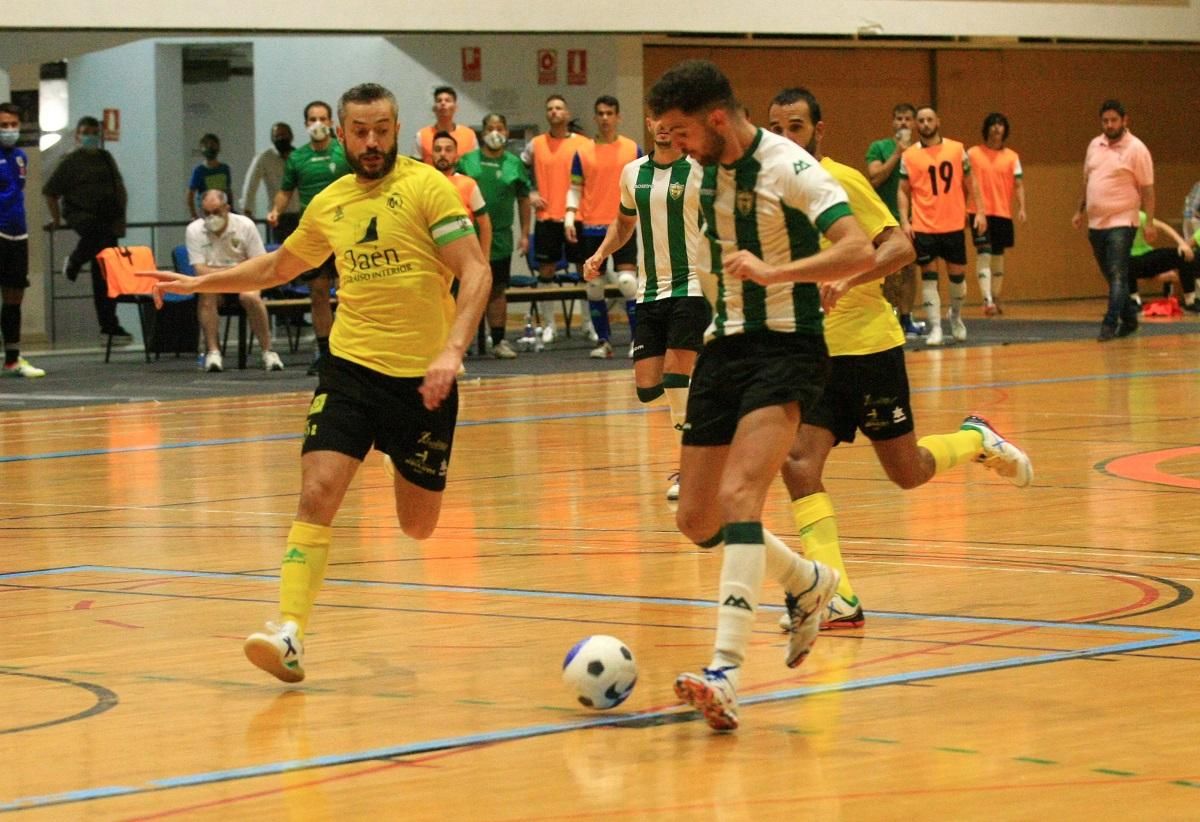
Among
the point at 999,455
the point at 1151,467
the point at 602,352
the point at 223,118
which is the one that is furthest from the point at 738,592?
the point at 223,118

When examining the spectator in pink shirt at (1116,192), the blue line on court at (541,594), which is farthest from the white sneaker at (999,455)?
the spectator in pink shirt at (1116,192)

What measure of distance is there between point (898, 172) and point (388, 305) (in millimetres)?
13748

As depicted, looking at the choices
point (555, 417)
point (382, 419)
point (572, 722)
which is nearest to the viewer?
point (572, 722)

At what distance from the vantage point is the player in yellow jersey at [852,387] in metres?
7.52

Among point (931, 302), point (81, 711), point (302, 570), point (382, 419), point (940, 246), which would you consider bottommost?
point (81, 711)

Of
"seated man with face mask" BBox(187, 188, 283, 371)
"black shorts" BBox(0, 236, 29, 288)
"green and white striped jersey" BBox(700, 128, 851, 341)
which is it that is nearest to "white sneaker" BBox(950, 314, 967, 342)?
"seated man with face mask" BBox(187, 188, 283, 371)

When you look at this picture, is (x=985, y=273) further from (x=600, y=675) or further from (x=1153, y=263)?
(x=600, y=675)

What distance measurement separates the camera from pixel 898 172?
20375mm

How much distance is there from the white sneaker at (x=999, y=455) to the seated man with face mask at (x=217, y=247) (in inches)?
485

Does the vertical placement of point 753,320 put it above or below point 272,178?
below

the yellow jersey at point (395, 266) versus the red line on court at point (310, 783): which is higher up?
the yellow jersey at point (395, 266)

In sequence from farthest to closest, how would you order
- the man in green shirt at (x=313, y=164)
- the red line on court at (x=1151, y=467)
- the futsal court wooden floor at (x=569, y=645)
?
the man in green shirt at (x=313, y=164) < the red line on court at (x=1151, y=467) < the futsal court wooden floor at (x=569, y=645)

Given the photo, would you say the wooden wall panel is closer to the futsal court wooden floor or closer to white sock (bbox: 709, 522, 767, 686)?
the futsal court wooden floor

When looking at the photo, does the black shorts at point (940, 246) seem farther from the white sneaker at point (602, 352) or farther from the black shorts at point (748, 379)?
the black shorts at point (748, 379)
